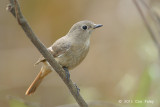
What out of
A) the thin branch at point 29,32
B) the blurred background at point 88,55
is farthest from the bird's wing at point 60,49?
the blurred background at point 88,55

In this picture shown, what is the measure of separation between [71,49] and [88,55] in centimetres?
247

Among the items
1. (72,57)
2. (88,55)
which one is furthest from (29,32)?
(88,55)

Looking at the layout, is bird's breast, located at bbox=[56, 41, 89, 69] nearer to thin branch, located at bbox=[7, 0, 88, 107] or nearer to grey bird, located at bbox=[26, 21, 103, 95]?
grey bird, located at bbox=[26, 21, 103, 95]

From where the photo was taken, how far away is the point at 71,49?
410 centimetres

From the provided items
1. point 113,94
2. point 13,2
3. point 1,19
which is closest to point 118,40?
point 113,94

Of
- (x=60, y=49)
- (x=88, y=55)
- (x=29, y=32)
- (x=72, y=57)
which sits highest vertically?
(x=29, y=32)

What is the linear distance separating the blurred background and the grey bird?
1.22m

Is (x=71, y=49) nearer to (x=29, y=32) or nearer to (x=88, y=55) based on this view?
(x=29, y=32)

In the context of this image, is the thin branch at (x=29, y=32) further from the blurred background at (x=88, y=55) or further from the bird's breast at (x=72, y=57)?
the blurred background at (x=88, y=55)

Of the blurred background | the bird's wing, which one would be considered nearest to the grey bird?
the bird's wing

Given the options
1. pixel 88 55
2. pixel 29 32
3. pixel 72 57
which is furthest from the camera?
pixel 88 55

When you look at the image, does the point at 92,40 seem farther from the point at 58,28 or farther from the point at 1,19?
the point at 1,19

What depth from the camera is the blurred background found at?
599cm

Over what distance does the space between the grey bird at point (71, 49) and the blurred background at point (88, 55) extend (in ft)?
4.00
